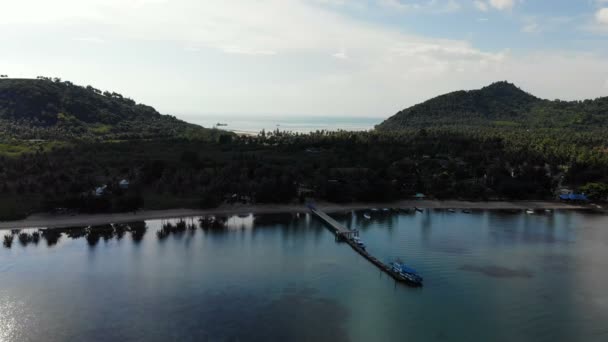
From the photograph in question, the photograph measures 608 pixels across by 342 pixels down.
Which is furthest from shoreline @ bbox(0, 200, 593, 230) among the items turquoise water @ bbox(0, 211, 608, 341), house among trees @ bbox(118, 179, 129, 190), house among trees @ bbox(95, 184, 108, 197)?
house among trees @ bbox(118, 179, 129, 190)

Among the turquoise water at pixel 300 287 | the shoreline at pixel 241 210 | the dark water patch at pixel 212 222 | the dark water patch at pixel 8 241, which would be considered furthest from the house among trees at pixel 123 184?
the dark water patch at pixel 8 241

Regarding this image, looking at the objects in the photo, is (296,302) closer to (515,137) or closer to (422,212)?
(422,212)

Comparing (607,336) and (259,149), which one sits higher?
(259,149)

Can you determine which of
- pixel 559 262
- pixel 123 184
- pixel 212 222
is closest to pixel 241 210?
pixel 212 222

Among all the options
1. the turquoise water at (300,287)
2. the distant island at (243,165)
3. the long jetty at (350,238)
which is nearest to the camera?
the turquoise water at (300,287)

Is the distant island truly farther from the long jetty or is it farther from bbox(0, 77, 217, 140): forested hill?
the long jetty

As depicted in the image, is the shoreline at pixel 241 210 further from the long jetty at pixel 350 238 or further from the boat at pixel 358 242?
the boat at pixel 358 242

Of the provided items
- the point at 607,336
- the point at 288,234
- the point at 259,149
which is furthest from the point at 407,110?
the point at 607,336
